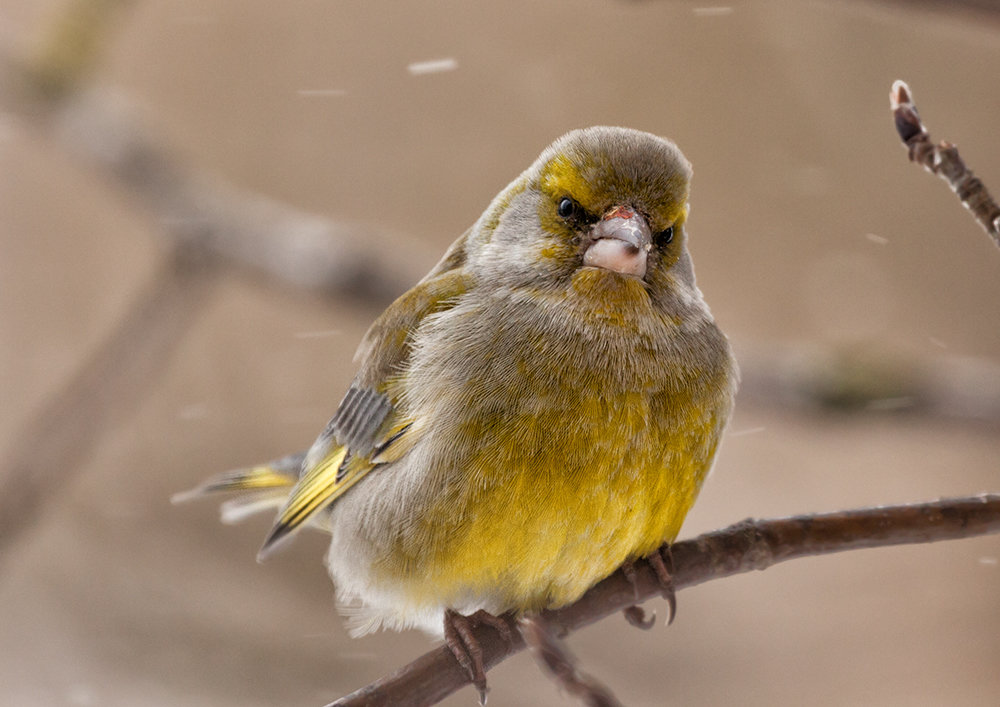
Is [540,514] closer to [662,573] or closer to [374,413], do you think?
[662,573]

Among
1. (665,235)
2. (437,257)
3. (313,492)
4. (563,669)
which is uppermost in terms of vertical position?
(665,235)

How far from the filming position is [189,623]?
20.9ft

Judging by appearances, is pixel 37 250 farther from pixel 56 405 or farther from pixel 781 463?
pixel 781 463

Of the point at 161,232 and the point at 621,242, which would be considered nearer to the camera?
the point at 621,242

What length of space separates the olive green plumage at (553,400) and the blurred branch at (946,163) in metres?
0.47

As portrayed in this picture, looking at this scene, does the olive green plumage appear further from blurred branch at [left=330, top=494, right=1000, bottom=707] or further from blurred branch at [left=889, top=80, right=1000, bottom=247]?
blurred branch at [left=889, top=80, right=1000, bottom=247]

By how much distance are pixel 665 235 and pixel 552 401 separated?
453 mm

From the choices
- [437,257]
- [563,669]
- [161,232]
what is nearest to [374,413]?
[563,669]

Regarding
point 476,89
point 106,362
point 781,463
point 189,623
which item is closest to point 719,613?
point 781,463

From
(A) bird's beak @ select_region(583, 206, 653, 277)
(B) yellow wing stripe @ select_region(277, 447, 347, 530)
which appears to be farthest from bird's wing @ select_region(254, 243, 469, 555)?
(A) bird's beak @ select_region(583, 206, 653, 277)

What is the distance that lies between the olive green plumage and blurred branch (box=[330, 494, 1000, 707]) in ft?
0.23

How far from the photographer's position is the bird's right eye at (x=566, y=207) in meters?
2.63

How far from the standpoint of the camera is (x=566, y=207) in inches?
104

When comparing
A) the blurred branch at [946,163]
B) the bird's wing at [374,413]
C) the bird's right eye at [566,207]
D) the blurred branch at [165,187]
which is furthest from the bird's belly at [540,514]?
the blurred branch at [165,187]
